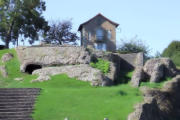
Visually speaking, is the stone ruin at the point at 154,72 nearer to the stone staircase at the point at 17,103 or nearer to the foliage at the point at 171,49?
the stone staircase at the point at 17,103

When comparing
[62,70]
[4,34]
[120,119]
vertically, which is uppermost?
[4,34]

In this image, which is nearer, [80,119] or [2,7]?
[80,119]

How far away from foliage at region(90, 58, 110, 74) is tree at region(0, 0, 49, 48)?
65.8ft

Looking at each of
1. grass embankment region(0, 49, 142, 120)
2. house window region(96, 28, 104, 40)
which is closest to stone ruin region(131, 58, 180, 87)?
grass embankment region(0, 49, 142, 120)

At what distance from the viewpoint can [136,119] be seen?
78.1ft

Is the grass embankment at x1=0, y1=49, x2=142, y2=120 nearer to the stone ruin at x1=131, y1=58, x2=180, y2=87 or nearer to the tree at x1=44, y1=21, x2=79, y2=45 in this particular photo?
the stone ruin at x1=131, y1=58, x2=180, y2=87

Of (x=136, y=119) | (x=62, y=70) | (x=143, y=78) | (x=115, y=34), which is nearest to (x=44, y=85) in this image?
(x=62, y=70)

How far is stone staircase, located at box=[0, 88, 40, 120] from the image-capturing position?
968 inches

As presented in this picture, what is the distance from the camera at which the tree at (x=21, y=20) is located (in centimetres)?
5284

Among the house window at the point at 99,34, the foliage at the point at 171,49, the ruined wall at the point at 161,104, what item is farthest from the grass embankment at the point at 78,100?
the foliage at the point at 171,49

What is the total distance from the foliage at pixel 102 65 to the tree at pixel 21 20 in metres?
20.1

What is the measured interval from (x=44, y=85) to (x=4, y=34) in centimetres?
2497

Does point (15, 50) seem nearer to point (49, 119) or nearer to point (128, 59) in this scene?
point (128, 59)

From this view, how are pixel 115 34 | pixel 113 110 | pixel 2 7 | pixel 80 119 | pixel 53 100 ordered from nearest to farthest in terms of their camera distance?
pixel 80 119 < pixel 113 110 < pixel 53 100 < pixel 2 7 < pixel 115 34
